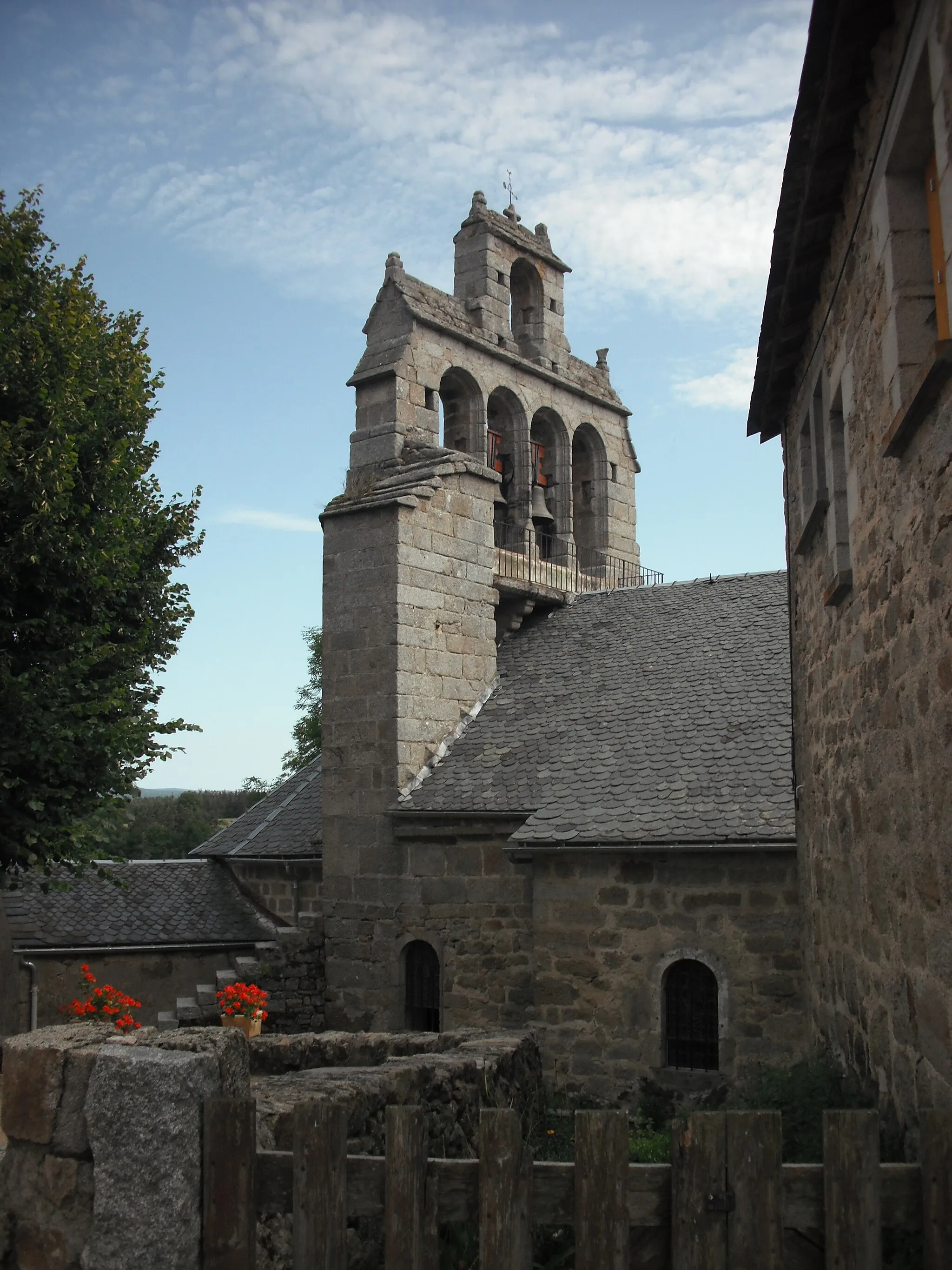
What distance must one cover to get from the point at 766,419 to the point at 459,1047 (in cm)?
510

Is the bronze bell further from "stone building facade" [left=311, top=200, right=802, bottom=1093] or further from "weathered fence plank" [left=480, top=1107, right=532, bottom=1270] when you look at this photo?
"weathered fence plank" [left=480, top=1107, right=532, bottom=1270]

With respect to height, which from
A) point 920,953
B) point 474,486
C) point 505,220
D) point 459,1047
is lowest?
point 459,1047

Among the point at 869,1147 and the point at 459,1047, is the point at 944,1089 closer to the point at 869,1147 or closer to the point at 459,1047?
the point at 869,1147

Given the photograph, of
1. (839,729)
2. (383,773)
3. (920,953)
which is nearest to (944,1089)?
(920,953)

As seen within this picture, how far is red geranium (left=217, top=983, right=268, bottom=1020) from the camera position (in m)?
13.8

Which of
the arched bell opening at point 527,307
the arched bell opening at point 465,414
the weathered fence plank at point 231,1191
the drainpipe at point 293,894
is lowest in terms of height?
the weathered fence plank at point 231,1191

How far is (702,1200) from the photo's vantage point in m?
3.77

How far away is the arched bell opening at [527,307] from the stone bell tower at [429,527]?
30mm

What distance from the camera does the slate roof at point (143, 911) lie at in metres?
15.7

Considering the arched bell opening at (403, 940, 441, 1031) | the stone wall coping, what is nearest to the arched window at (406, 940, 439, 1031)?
the arched bell opening at (403, 940, 441, 1031)

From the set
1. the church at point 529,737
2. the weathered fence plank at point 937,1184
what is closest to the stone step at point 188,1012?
the church at point 529,737

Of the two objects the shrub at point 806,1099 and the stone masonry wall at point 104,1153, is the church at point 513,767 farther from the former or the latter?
the stone masonry wall at point 104,1153

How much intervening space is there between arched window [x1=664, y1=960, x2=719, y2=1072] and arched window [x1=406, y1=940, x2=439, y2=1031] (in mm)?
3284

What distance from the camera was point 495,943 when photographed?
535 inches
